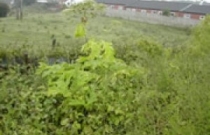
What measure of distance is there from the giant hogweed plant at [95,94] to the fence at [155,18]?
15782 mm

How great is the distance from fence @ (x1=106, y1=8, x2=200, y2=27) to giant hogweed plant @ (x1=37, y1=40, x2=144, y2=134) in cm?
1578

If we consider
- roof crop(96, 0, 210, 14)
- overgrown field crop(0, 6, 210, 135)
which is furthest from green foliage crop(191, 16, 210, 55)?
roof crop(96, 0, 210, 14)

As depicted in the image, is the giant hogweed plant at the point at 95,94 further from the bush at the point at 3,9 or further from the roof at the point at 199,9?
the roof at the point at 199,9

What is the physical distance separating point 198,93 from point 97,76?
75.1 inches

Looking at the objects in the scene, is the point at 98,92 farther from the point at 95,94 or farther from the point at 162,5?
the point at 162,5

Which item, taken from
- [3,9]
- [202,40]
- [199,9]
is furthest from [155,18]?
[202,40]

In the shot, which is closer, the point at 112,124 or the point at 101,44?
the point at 112,124

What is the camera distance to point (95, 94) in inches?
149

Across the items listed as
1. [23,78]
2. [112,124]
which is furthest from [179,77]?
[23,78]

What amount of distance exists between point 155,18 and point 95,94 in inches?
724

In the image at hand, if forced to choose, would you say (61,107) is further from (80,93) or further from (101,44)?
(101,44)

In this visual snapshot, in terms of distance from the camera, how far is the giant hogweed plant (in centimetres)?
367

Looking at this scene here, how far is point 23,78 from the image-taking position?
4.46 meters

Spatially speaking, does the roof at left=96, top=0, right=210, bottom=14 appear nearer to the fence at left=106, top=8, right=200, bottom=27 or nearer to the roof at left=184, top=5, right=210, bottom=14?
the roof at left=184, top=5, right=210, bottom=14
